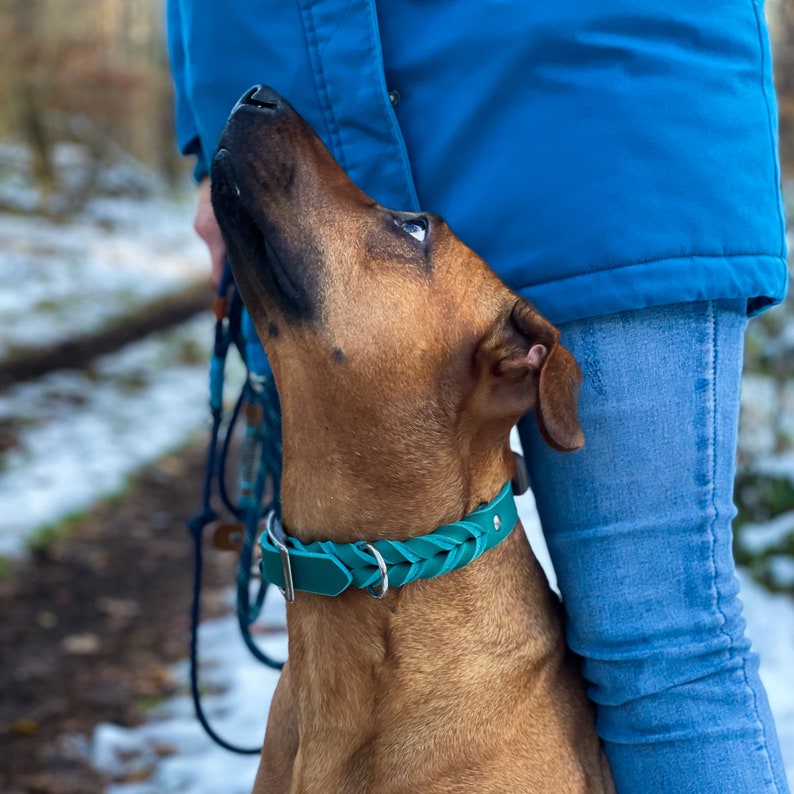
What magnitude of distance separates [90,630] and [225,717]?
1052 millimetres

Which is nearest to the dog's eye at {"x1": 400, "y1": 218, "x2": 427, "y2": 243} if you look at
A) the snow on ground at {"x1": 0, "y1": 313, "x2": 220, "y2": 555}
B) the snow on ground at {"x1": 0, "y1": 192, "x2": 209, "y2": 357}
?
the snow on ground at {"x1": 0, "y1": 313, "x2": 220, "y2": 555}

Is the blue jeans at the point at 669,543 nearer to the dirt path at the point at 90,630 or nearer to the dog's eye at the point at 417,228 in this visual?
the dog's eye at the point at 417,228

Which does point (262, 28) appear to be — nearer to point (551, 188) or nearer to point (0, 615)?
point (551, 188)

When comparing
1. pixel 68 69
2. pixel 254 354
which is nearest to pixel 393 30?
pixel 254 354

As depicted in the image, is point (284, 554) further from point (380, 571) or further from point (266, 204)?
point (266, 204)

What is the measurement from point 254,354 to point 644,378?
3.55ft

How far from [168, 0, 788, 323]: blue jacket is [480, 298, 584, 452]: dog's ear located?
7cm

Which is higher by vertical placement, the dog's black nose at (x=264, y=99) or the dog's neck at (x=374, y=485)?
the dog's black nose at (x=264, y=99)

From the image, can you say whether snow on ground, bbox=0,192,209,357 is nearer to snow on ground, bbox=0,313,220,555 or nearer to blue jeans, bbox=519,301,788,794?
snow on ground, bbox=0,313,220,555

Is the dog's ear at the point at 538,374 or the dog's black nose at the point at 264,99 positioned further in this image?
the dog's black nose at the point at 264,99

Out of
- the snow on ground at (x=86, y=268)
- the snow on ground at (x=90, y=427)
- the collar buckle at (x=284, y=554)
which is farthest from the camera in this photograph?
the snow on ground at (x=86, y=268)

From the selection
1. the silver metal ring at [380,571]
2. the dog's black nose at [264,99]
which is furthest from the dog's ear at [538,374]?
the dog's black nose at [264,99]

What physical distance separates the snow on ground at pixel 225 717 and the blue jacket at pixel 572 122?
90.8 inches

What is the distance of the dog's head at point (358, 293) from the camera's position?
2.12m
